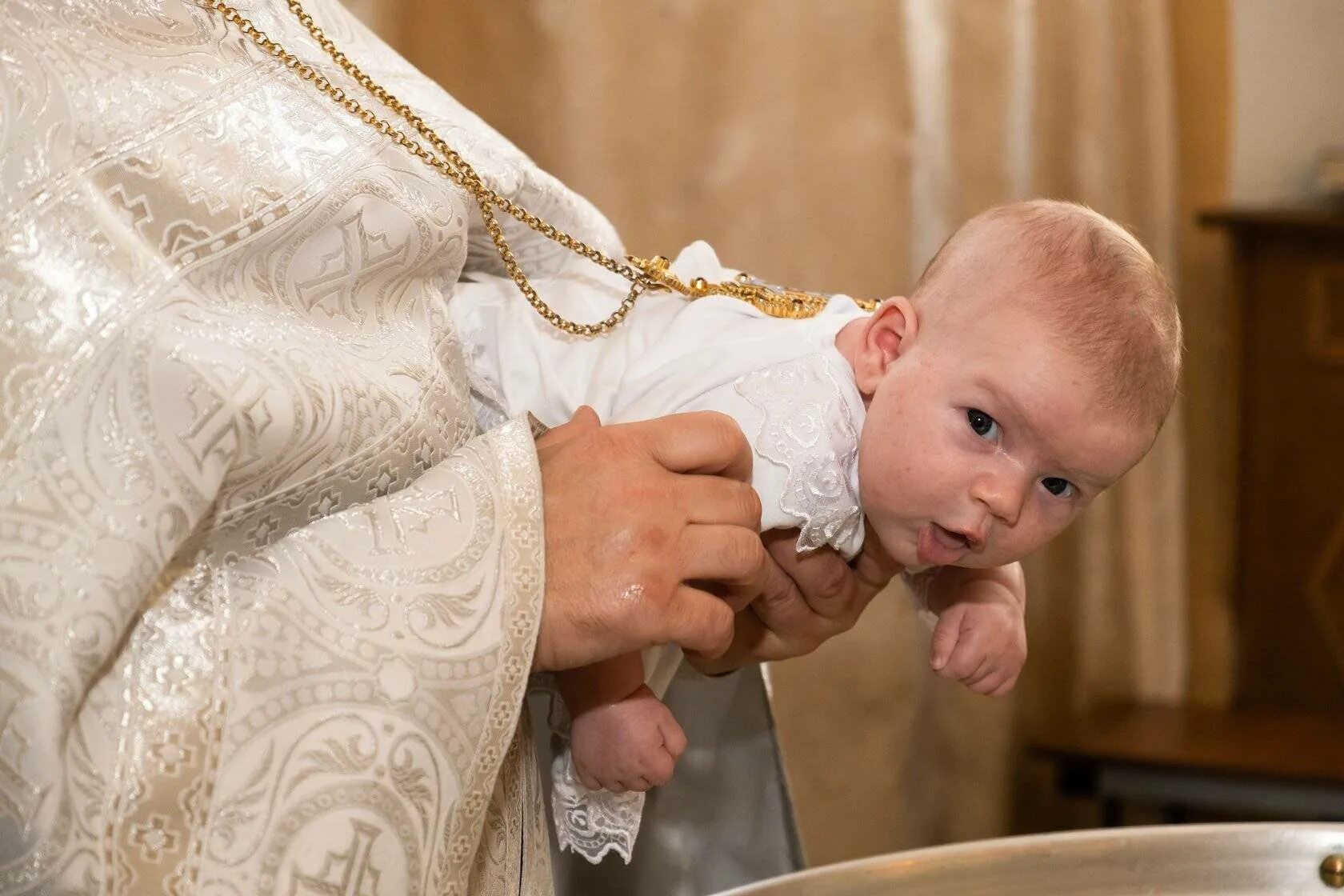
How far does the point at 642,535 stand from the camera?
1.11 metres

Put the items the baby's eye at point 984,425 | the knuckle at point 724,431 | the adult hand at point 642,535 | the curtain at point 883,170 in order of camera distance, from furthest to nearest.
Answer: the curtain at point 883,170, the baby's eye at point 984,425, the knuckle at point 724,431, the adult hand at point 642,535

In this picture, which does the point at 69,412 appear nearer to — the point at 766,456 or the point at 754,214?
the point at 766,456

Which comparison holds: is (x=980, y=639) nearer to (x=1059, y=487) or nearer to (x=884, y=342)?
(x=1059, y=487)

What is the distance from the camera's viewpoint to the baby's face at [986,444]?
1.27 m

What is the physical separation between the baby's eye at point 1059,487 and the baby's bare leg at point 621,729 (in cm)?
39

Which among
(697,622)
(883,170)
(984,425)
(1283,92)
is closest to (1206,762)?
(883,170)

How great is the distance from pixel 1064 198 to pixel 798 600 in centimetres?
244

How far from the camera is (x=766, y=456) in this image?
1297 mm

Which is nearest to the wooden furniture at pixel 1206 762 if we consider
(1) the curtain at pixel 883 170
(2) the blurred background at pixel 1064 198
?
(2) the blurred background at pixel 1064 198

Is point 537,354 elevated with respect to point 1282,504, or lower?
elevated

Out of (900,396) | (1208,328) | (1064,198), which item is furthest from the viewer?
(1208,328)

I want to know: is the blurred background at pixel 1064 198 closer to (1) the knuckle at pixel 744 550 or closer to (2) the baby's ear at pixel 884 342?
(2) the baby's ear at pixel 884 342

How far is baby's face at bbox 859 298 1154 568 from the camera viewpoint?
1268mm

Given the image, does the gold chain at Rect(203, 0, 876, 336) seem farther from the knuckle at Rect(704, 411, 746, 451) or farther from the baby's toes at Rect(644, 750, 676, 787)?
the baby's toes at Rect(644, 750, 676, 787)
